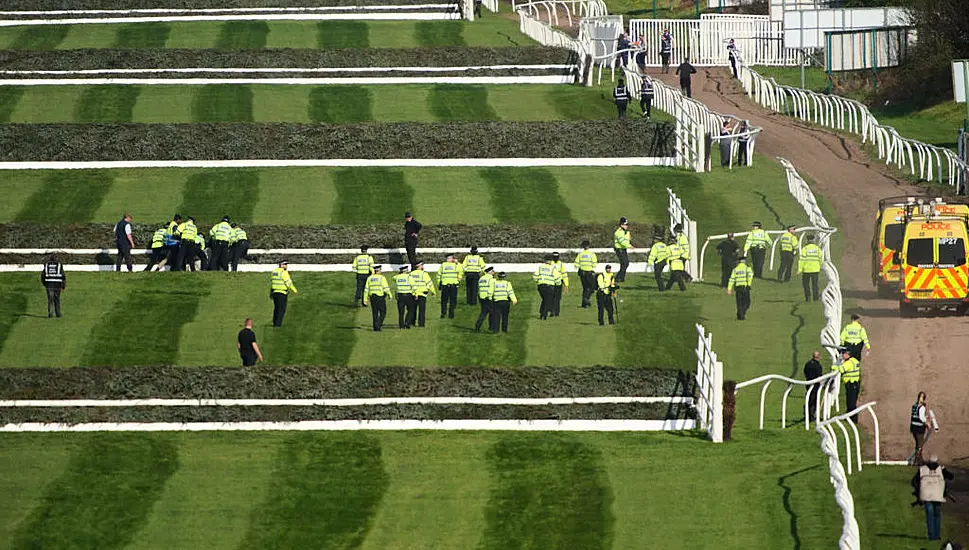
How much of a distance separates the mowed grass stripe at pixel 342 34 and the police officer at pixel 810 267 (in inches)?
1219

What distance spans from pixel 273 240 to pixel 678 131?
1513 cm

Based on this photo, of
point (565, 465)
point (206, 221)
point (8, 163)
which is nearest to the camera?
point (565, 465)

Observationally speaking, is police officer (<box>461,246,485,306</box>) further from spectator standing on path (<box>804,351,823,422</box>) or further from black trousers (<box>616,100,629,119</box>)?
black trousers (<box>616,100,629,119</box>)

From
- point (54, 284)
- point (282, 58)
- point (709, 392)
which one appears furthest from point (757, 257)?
point (282, 58)

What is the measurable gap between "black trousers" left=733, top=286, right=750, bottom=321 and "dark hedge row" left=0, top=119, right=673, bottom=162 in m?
16.2

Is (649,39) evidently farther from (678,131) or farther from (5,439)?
(5,439)

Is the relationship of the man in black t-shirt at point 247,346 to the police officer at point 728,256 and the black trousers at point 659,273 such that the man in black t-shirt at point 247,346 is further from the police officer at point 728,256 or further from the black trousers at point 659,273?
the police officer at point 728,256

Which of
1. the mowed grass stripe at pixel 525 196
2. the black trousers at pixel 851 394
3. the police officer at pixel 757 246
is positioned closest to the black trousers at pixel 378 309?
the police officer at pixel 757 246

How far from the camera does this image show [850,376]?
103 ft

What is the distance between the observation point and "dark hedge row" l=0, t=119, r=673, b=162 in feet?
178

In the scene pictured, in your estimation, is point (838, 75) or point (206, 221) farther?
point (838, 75)

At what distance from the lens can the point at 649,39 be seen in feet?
237

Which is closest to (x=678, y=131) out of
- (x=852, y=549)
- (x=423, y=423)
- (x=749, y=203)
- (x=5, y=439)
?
(x=749, y=203)

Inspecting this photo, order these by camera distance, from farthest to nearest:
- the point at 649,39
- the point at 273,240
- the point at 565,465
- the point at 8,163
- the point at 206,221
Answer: the point at 649,39 < the point at 8,163 < the point at 206,221 < the point at 273,240 < the point at 565,465
